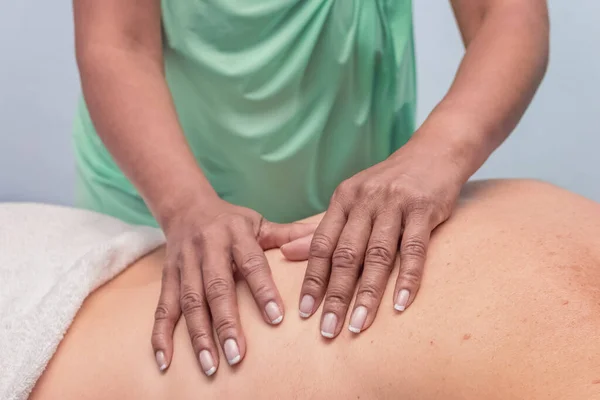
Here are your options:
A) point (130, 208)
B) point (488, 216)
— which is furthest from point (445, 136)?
point (130, 208)

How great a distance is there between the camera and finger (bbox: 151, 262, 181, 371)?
2.27 ft

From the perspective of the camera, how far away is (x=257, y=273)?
694 millimetres

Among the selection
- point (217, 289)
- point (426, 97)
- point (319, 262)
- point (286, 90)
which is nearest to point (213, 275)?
point (217, 289)

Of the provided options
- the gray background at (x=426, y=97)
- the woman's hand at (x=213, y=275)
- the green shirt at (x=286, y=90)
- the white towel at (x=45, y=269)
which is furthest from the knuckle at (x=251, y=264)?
the gray background at (x=426, y=97)

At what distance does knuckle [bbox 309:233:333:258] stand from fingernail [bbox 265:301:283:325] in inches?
2.6

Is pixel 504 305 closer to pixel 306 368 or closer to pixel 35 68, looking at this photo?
pixel 306 368

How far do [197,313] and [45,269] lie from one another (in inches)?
8.8

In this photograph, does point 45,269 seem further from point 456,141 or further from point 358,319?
point 456,141

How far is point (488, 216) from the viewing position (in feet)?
2.25

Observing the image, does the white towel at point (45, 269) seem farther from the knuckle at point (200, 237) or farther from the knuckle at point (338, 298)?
the knuckle at point (338, 298)

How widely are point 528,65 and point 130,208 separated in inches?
28.1

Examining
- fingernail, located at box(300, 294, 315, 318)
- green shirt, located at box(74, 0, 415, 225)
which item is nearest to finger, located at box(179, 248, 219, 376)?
fingernail, located at box(300, 294, 315, 318)

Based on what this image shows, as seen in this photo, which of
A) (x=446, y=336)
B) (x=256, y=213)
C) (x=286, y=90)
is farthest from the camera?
(x=286, y=90)

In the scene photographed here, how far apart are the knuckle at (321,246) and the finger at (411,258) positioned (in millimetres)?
75
